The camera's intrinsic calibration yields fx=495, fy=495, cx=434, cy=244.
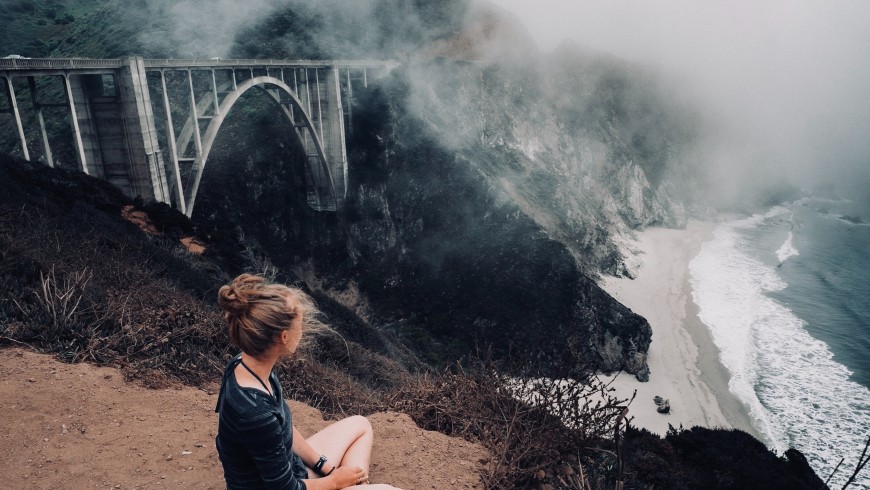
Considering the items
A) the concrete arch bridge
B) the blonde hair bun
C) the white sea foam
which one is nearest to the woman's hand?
the blonde hair bun

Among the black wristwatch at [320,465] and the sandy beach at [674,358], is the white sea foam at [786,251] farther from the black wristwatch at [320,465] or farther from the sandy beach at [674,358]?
the black wristwatch at [320,465]

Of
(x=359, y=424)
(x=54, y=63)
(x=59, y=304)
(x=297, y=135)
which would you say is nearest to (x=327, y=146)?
(x=297, y=135)

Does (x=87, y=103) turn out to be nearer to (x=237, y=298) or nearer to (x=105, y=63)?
(x=105, y=63)

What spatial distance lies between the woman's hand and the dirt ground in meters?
1.04

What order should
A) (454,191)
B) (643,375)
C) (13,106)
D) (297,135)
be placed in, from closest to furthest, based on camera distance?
1. (13,106)
2. (643,375)
3. (297,135)
4. (454,191)

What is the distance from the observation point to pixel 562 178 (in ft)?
149

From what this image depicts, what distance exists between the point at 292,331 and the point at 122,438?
2.87 meters

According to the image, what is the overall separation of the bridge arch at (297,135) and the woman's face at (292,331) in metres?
18.2

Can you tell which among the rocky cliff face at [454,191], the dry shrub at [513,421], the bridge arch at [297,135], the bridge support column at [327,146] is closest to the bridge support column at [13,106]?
the bridge arch at [297,135]

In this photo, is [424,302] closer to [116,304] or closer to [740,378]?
[740,378]

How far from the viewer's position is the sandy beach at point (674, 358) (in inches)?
867

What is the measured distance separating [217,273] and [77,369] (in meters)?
11.8

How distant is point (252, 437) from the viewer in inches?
103

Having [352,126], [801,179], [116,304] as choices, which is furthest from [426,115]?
[801,179]
